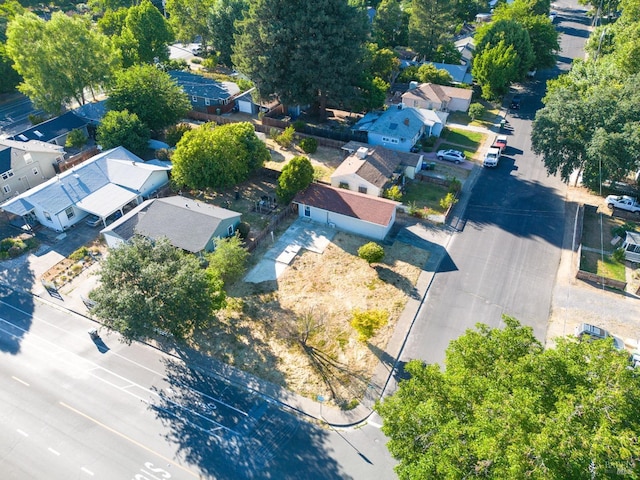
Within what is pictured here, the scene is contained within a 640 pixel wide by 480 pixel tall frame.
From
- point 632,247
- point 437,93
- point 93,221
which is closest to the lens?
point 632,247

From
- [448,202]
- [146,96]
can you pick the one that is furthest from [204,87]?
[448,202]

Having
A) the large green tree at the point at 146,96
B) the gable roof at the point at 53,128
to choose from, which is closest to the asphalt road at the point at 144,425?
the large green tree at the point at 146,96

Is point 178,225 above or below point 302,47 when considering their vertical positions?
below

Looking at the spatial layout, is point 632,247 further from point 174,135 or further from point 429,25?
point 429,25

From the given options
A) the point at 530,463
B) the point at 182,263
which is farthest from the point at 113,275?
the point at 530,463

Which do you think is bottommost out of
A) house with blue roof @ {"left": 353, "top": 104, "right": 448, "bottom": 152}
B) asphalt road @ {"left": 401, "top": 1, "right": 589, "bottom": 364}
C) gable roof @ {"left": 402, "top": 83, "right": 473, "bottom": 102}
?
asphalt road @ {"left": 401, "top": 1, "right": 589, "bottom": 364}

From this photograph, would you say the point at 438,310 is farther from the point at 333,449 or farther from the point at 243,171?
the point at 243,171

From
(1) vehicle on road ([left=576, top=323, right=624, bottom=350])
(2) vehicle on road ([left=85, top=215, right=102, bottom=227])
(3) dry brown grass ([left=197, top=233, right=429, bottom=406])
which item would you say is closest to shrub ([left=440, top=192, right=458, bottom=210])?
(3) dry brown grass ([left=197, top=233, right=429, bottom=406])

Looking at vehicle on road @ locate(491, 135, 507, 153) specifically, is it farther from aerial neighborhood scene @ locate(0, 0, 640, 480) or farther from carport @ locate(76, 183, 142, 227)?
carport @ locate(76, 183, 142, 227)
